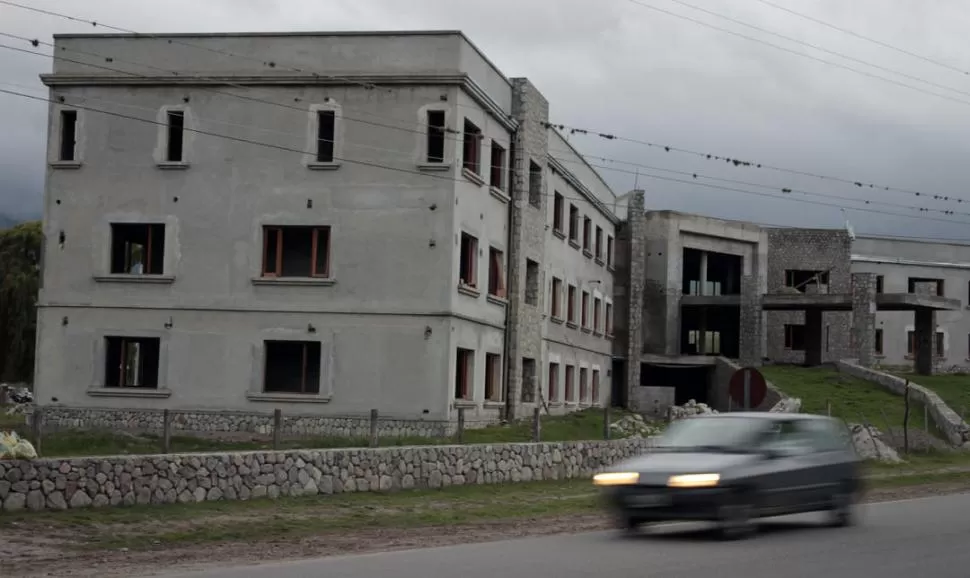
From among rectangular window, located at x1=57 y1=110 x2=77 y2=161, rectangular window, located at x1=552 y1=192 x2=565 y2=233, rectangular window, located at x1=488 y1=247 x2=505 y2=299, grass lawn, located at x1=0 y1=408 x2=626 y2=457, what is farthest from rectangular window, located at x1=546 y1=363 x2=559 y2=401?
rectangular window, located at x1=57 y1=110 x2=77 y2=161

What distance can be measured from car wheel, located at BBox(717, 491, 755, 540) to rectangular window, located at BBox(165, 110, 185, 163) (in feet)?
79.6

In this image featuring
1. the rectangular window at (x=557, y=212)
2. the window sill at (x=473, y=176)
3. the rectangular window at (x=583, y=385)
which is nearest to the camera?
the window sill at (x=473, y=176)

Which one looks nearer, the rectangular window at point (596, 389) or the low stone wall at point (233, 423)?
Answer: the low stone wall at point (233, 423)

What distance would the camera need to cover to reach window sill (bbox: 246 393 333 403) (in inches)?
1340

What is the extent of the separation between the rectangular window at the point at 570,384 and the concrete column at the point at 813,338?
66.3 feet

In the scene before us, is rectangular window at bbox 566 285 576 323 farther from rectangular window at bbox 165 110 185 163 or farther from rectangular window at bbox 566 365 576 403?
rectangular window at bbox 165 110 185 163

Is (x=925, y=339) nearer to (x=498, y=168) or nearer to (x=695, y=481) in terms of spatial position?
(x=498, y=168)

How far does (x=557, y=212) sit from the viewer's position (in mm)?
46062

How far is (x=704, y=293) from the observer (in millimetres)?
67000

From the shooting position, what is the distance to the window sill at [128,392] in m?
34.9

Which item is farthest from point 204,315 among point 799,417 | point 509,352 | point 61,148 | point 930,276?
point 930,276

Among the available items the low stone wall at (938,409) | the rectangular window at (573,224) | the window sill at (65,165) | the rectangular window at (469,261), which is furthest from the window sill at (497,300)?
the low stone wall at (938,409)

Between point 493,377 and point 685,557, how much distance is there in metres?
24.8

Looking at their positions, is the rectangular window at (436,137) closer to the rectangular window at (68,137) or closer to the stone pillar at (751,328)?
the rectangular window at (68,137)
